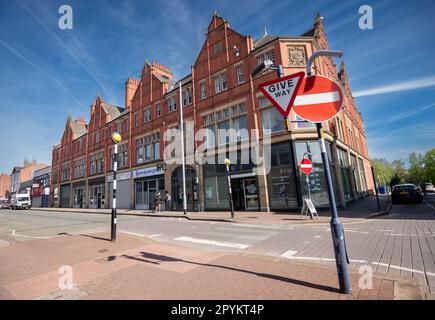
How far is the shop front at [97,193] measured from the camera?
110ft

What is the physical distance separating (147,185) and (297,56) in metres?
20.9

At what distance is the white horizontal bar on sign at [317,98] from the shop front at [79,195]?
41586 mm

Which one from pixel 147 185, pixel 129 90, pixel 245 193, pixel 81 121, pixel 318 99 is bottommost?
pixel 245 193

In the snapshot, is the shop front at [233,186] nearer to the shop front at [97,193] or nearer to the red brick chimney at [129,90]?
the shop front at [97,193]

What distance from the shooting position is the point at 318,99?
3578 mm

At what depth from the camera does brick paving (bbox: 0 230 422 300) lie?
362 centimetres

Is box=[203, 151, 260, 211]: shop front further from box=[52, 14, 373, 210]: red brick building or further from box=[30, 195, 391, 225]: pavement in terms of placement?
box=[30, 195, 391, 225]: pavement

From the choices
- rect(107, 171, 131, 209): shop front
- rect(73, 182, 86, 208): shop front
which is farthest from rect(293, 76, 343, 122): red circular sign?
rect(73, 182, 86, 208): shop front

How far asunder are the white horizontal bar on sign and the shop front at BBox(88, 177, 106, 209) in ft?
113

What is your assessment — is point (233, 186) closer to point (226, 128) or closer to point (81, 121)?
point (226, 128)

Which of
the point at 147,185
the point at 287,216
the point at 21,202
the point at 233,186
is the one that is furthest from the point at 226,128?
the point at 21,202
